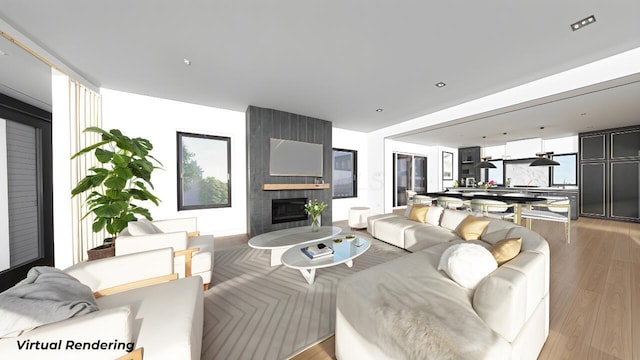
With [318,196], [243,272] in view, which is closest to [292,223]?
[318,196]

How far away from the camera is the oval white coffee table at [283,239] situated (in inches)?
110

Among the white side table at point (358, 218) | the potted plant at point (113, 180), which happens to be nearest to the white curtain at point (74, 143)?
the potted plant at point (113, 180)

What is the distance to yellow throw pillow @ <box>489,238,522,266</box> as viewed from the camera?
64.1 inches

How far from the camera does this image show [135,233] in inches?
87.7

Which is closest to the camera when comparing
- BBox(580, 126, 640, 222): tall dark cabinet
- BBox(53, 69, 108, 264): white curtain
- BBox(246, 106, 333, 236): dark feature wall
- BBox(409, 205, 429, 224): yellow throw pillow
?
BBox(53, 69, 108, 264): white curtain

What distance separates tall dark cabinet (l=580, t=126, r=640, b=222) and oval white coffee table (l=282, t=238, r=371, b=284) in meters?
7.56

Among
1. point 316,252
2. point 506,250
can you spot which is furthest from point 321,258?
point 506,250

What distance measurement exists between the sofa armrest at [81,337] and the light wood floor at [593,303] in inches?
41.3

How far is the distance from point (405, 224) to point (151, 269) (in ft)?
11.2

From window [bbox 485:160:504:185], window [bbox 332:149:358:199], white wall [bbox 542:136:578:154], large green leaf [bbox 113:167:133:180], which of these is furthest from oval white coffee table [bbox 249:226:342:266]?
white wall [bbox 542:136:578:154]

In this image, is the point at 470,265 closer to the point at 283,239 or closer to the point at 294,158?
the point at 283,239

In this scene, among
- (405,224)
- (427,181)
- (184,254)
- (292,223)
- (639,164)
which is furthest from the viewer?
(427,181)

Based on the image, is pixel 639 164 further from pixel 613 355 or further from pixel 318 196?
pixel 318 196

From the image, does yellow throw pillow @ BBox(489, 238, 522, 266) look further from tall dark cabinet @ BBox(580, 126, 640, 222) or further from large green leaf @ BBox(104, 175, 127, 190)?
tall dark cabinet @ BBox(580, 126, 640, 222)
